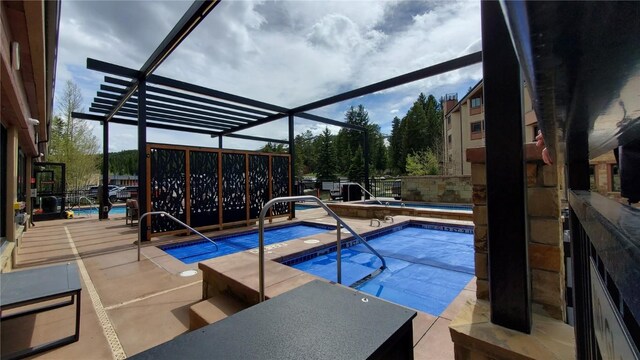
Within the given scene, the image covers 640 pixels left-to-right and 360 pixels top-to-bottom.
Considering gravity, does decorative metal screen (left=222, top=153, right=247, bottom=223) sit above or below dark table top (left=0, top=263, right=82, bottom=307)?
above

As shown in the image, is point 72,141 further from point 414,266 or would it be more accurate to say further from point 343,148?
point 343,148

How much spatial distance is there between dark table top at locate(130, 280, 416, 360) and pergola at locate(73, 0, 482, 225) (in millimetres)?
4178

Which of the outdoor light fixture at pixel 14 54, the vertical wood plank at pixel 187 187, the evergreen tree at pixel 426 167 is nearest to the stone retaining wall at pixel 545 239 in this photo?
the outdoor light fixture at pixel 14 54

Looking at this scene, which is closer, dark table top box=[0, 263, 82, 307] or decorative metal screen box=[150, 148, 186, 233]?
dark table top box=[0, 263, 82, 307]

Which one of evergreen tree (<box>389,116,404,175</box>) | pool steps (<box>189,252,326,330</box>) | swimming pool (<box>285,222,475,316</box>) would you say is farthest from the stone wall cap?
evergreen tree (<box>389,116,404,175</box>)

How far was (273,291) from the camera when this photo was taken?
2387 mm

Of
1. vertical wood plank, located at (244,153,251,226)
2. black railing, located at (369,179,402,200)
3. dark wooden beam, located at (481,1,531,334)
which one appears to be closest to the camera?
dark wooden beam, located at (481,1,531,334)

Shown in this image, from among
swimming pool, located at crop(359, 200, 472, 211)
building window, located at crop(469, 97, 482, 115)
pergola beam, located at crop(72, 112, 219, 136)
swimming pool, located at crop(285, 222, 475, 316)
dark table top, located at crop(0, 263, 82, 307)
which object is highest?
building window, located at crop(469, 97, 482, 115)

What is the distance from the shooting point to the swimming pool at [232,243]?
5.60 meters

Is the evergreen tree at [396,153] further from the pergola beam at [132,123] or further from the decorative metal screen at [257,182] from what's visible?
the decorative metal screen at [257,182]

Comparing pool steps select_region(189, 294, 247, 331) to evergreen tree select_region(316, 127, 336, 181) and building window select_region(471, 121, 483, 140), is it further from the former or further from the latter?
evergreen tree select_region(316, 127, 336, 181)

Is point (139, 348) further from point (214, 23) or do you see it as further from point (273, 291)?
point (214, 23)

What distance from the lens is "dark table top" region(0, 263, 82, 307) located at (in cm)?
208

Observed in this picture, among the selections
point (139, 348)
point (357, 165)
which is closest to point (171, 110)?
point (139, 348)
